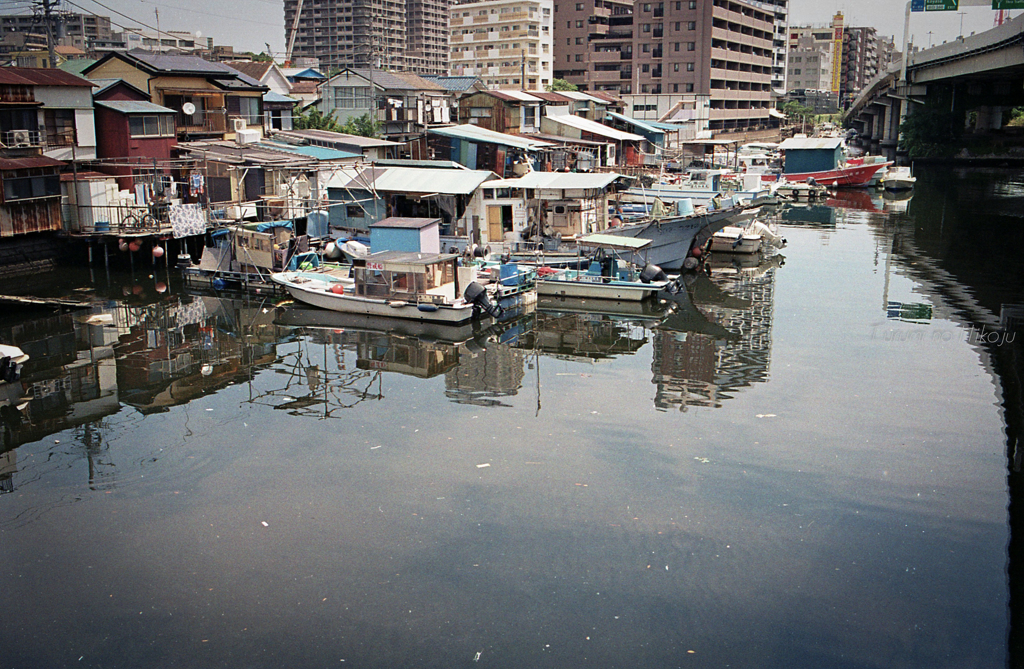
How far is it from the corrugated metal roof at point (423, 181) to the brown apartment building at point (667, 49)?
6396 cm

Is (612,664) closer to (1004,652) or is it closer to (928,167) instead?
(1004,652)

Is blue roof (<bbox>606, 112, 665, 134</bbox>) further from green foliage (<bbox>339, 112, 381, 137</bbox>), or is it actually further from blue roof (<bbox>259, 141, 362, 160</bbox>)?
blue roof (<bbox>259, 141, 362, 160</bbox>)

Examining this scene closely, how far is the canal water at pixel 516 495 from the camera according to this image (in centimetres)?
1055

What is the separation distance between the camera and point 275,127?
167ft

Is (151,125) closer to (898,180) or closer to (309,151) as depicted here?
(309,151)

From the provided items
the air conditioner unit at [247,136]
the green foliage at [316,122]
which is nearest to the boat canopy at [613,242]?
the air conditioner unit at [247,136]

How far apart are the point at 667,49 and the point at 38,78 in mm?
71132

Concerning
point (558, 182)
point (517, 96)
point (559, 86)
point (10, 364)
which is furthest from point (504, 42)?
point (10, 364)

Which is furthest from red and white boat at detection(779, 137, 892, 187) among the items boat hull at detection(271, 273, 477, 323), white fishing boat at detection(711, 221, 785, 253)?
boat hull at detection(271, 273, 477, 323)

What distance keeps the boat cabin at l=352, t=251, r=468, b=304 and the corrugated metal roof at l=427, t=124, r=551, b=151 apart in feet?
78.0

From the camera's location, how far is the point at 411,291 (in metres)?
25.9

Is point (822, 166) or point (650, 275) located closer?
point (650, 275)

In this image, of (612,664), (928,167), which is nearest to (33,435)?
(612,664)

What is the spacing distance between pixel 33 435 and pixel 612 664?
13.0m
